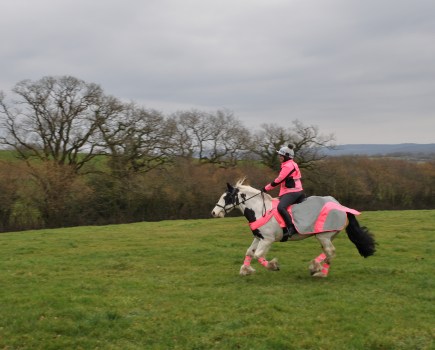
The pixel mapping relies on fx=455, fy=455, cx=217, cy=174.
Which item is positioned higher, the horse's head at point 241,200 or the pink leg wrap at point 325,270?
the horse's head at point 241,200

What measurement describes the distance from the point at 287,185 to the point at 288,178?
199mm

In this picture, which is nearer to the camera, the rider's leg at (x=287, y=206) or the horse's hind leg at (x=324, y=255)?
the rider's leg at (x=287, y=206)

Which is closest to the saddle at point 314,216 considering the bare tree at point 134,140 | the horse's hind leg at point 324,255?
the horse's hind leg at point 324,255

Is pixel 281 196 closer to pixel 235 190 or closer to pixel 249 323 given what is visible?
pixel 235 190

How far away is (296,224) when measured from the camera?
32.9ft

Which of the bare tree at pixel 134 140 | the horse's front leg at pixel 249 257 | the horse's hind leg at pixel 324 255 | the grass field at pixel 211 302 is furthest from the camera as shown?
the bare tree at pixel 134 140

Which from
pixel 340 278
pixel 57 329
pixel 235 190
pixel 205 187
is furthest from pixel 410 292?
pixel 205 187

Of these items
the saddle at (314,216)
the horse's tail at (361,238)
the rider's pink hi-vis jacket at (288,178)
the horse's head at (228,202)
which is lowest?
the horse's tail at (361,238)

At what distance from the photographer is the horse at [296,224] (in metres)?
10.1

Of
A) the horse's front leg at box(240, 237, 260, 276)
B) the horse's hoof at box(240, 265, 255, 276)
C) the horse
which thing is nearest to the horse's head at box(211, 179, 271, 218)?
the horse

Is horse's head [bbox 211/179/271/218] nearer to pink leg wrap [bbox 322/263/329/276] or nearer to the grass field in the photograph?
the grass field

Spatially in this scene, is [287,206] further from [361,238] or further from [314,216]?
[361,238]

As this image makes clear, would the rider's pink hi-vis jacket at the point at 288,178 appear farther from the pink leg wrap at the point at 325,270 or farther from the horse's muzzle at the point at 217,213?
the pink leg wrap at the point at 325,270

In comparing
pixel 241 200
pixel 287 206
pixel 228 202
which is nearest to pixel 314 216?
pixel 287 206
